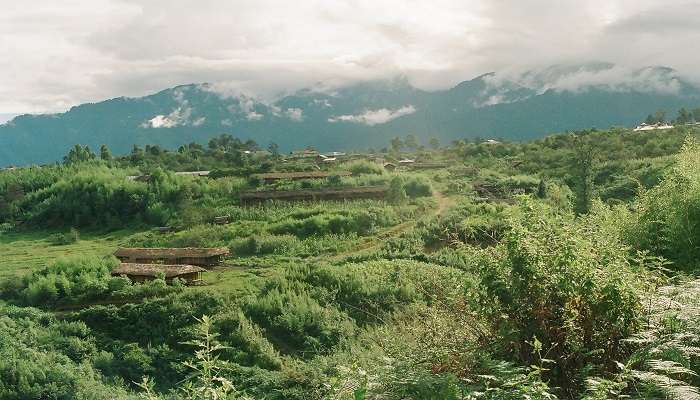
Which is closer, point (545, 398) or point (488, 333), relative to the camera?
point (545, 398)

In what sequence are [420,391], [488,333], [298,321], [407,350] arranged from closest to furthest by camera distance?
[420,391] → [488,333] → [407,350] → [298,321]

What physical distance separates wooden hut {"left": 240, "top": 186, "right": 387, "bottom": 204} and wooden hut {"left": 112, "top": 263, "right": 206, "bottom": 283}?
56.3 feet

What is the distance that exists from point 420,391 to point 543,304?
144 cm

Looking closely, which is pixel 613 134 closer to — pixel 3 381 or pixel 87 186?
pixel 87 186

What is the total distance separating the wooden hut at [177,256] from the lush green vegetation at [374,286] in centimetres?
115

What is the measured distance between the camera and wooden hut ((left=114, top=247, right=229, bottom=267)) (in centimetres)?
2841

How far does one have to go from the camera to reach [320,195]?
42.7m

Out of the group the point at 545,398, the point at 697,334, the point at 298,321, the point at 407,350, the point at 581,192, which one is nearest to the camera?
the point at 545,398

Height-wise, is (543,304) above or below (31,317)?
above

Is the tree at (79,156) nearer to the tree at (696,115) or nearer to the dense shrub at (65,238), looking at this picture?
the dense shrub at (65,238)

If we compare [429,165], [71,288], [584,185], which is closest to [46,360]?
[71,288]

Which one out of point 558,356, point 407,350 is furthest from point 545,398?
point 407,350

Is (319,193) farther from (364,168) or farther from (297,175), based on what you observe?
(364,168)

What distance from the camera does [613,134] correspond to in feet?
184
